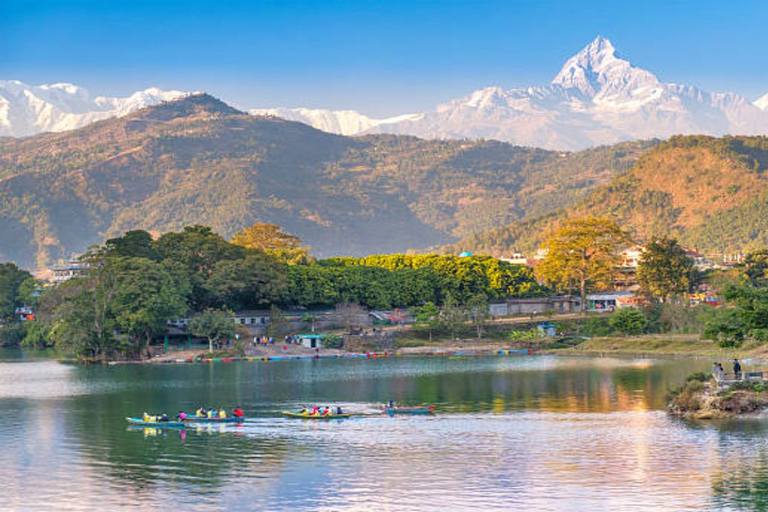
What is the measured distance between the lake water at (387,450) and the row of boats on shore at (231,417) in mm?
1528

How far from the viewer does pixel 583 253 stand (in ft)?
586

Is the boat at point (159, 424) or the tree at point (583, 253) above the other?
the tree at point (583, 253)

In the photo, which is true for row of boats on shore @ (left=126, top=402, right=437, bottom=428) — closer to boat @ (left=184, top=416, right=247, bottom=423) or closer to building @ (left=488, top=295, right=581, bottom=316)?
boat @ (left=184, top=416, right=247, bottom=423)

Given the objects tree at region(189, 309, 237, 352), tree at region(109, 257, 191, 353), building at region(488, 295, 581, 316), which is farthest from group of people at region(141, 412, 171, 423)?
building at region(488, 295, 581, 316)

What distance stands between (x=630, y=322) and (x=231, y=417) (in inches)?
2941

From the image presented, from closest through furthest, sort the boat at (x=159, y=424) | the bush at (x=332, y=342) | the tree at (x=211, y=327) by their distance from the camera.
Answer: the boat at (x=159, y=424) < the tree at (x=211, y=327) < the bush at (x=332, y=342)

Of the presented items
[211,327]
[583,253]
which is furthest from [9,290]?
[583,253]

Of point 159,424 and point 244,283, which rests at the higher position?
point 244,283

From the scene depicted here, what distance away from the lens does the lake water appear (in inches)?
2073

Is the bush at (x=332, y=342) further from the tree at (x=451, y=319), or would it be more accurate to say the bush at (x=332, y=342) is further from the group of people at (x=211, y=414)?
the group of people at (x=211, y=414)

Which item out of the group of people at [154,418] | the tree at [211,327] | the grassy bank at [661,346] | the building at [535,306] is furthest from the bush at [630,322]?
the group of people at [154,418]

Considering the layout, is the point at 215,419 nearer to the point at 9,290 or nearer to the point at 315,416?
the point at 315,416

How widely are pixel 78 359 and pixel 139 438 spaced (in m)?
65.7

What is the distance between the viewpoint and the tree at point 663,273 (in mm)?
159500
